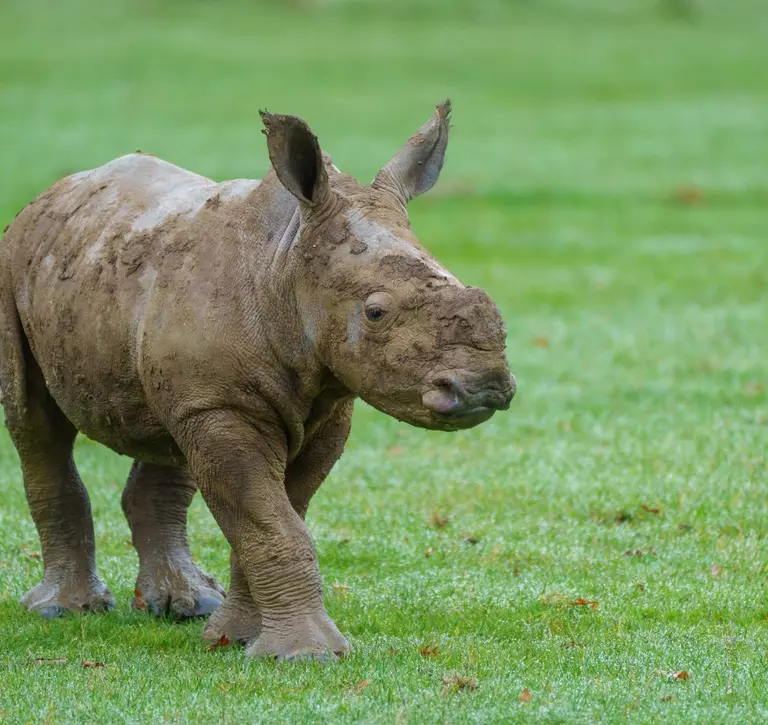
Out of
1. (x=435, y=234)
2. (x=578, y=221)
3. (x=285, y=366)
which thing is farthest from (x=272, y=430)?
(x=578, y=221)

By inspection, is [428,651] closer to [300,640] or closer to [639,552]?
[300,640]

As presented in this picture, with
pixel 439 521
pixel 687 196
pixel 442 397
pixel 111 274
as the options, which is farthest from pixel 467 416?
pixel 687 196

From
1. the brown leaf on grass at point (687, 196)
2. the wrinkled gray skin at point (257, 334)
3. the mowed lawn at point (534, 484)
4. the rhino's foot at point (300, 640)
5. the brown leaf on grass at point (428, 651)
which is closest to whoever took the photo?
the wrinkled gray skin at point (257, 334)

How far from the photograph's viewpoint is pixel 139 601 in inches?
322

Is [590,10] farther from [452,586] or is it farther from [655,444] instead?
[452,586]

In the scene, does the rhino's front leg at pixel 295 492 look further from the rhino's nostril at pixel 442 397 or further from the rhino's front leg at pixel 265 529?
the rhino's nostril at pixel 442 397

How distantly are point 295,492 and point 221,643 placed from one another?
2.54 feet

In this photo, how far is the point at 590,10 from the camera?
6034 centimetres

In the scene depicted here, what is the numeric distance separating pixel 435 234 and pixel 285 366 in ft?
60.9

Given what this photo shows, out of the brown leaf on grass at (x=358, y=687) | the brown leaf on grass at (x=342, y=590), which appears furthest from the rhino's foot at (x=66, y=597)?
the brown leaf on grass at (x=358, y=687)

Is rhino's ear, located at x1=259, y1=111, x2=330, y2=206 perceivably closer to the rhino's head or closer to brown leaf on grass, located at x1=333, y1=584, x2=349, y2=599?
the rhino's head

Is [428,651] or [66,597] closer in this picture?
[428,651]

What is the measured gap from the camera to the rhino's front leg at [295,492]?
287 inches

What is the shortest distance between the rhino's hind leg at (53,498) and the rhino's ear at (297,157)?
2138 millimetres
